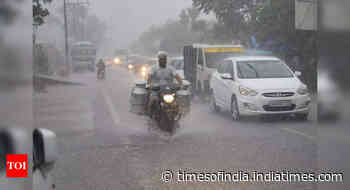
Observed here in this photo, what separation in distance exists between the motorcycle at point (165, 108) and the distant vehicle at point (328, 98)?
186 inches

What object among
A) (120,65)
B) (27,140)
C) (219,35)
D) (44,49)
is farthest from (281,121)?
(27,140)

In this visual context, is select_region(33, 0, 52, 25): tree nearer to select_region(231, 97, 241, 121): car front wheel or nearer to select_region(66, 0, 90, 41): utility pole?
select_region(66, 0, 90, 41): utility pole

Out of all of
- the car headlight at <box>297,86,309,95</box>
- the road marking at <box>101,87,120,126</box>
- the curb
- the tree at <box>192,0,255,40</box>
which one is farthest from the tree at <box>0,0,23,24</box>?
the road marking at <box>101,87,120,126</box>

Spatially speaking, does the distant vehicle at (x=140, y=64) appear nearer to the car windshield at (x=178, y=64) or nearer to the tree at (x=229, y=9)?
the car windshield at (x=178, y=64)

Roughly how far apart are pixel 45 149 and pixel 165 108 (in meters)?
5.27

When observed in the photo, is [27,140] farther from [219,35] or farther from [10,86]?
[219,35]

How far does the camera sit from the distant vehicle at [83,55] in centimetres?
394

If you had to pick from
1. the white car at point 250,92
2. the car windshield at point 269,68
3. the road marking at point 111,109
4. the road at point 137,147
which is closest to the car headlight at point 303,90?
the car windshield at point 269,68

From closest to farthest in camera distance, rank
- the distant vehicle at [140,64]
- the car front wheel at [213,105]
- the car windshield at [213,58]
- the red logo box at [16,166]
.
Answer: the red logo box at [16,166]
the distant vehicle at [140,64]
the car windshield at [213,58]
the car front wheel at [213,105]

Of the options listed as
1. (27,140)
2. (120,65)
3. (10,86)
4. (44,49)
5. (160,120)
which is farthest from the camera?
(160,120)

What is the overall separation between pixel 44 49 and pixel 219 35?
223 cm

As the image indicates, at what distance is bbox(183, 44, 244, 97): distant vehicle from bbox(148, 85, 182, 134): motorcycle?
75 centimetres

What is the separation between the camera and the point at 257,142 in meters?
5.30

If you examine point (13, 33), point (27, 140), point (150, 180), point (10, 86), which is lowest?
point (150, 180)
